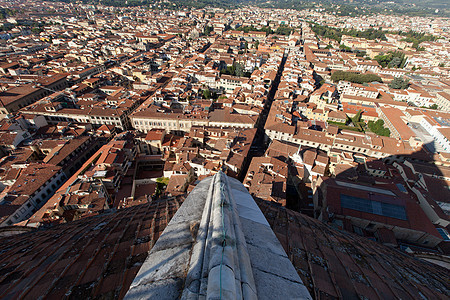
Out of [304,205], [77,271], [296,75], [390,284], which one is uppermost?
[77,271]

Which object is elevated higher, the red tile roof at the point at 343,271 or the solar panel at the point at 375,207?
the red tile roof at the point at 343,271

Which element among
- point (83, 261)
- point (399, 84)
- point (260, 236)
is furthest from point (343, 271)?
point (399, 84)

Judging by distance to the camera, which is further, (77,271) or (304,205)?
(304,205)

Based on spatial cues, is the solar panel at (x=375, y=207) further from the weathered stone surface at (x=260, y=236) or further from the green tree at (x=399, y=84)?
the green tree at (x=399, y=84)

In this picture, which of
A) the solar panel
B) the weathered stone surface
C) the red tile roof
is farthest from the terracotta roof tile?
the solar panel

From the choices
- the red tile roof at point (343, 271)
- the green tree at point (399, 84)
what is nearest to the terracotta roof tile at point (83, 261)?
the red tile roof at point (343, 271)

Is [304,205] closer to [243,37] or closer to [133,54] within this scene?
[133,54]

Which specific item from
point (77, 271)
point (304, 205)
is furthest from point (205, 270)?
point (304, 205)

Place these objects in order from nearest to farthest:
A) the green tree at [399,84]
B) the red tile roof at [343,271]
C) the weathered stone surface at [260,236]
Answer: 1. the weathered stone surface at [260,236]
2. the red tile roof at [343,271]
3. the green tree at [399,84]
